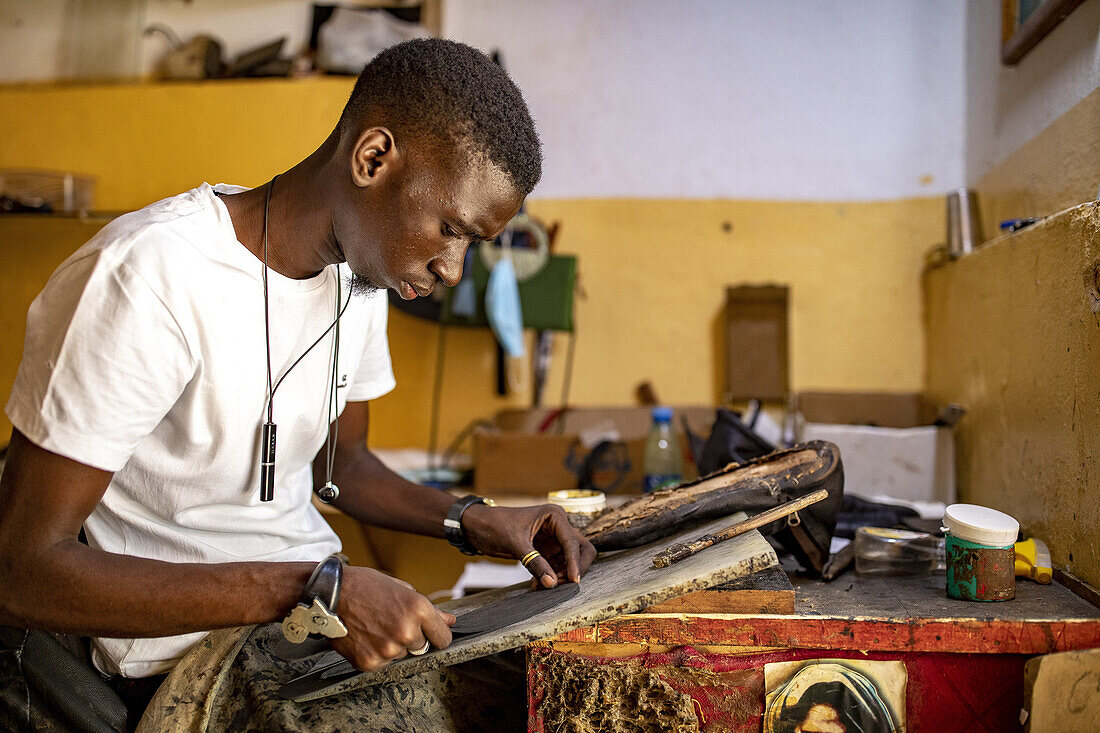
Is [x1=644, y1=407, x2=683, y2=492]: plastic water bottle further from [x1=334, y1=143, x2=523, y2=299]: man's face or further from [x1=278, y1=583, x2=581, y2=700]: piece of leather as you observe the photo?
[x1=334, y1=143, x2=523, y2=299]: man's face

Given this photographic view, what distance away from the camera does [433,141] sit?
1251 millimetres

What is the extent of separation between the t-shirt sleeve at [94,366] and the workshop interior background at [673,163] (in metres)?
2.32

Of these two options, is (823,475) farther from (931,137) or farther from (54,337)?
(931,137)

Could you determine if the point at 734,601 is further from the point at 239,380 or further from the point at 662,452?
the point at 662,452

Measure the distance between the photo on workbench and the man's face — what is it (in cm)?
83

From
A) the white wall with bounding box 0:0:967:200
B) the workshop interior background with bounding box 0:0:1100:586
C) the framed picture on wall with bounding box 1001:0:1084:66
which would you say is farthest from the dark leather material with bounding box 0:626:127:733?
the white wall with bounding box 0:0:967:200

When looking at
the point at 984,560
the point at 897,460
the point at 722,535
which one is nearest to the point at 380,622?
the point at 722,535

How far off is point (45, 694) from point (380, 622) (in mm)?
588

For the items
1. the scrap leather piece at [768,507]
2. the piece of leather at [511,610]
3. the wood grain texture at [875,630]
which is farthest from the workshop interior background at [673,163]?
the piece of leather at [511,610]

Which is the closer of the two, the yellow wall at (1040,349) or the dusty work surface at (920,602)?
the dusty work surface at (920,602)

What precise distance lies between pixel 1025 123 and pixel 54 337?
8.13 feet

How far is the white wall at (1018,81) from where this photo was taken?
1.87 meters

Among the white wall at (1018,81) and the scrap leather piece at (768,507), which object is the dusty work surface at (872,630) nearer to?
the scrap leather piece at (768,507)

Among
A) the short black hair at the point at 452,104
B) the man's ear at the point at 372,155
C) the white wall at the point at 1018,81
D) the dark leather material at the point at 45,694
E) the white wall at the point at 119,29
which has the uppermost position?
the white wall at the point at 119,29
